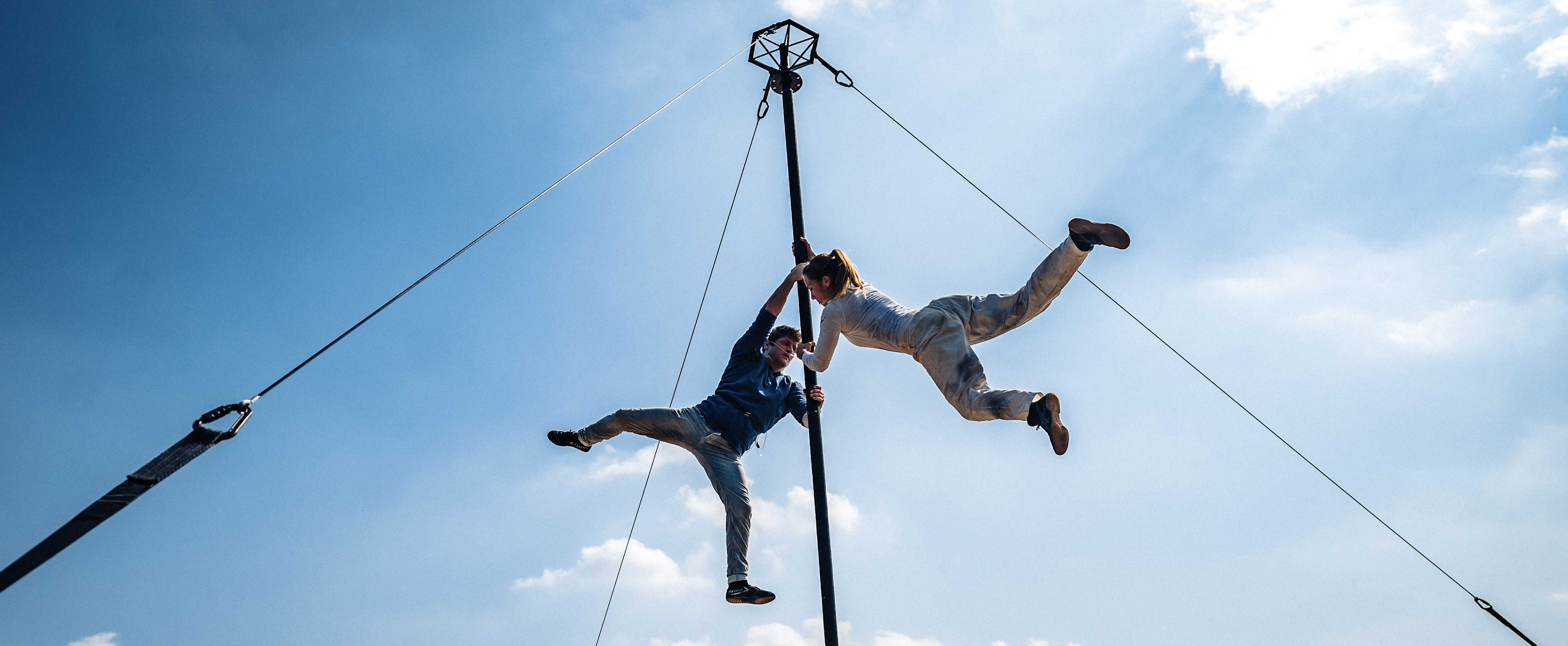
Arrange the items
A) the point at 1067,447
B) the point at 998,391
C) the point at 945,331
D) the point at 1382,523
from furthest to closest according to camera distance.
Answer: the point at 1382,523, the point at 945,331, the point at 998,391, the point at 1067,447

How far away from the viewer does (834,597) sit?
5.05 metres

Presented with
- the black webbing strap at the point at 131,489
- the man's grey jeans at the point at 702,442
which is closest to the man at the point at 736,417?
the man's grey jeans at the point at 702,442

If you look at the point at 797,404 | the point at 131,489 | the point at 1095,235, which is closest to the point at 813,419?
the point at 797,404

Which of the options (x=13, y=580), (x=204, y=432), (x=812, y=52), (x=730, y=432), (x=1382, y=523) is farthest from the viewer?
(x=812, y=52)

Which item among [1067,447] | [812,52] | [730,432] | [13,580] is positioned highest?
[812,52]

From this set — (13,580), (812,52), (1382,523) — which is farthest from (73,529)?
(1382,523)

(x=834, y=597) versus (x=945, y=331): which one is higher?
(x=945, y=331)

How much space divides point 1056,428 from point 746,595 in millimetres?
2033

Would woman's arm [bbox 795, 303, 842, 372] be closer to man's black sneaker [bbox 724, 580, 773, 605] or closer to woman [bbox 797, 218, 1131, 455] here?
woman [bbox 797, 218, 1131, 455]

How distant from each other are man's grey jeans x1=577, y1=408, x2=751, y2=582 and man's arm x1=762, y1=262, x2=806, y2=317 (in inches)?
32.3

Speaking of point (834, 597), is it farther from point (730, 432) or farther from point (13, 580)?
point (13, 580)

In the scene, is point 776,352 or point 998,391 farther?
point 776,352

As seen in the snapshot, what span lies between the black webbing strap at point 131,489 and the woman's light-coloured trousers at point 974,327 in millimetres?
3193

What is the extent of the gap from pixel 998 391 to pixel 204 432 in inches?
132
